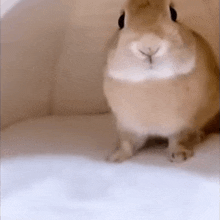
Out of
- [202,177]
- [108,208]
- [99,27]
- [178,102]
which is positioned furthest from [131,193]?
[99,27]

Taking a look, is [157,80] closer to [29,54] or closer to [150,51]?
[150,51]

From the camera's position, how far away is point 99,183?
898 mm

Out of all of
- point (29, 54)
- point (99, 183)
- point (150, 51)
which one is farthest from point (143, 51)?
point (29, 54)

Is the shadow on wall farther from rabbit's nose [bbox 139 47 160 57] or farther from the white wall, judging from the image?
rabbit's nose [bbox 139 47 160 57]

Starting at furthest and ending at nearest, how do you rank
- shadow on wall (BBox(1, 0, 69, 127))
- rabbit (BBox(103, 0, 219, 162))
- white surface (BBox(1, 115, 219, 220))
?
shadow on wall (BBox(1, 0, 69, 127))
rabbit (BBox(103, 0, 219, 162))
white surface (BBox(1, 115, 219, 220))

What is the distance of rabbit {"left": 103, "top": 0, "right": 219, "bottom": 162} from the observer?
2.92 ft

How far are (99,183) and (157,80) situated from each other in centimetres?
31

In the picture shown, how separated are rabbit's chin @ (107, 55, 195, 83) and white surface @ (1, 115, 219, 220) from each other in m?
0.24

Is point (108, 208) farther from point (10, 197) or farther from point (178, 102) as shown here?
point (178, 102)

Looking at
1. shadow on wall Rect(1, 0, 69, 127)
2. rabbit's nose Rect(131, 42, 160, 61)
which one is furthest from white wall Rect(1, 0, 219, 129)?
rabbit's nose Rect(131, 42, 160, 61)

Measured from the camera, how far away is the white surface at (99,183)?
0.77 metres

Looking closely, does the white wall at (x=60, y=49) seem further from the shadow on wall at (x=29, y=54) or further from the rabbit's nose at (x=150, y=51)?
the rabbit's nose at (x=150, y=51)

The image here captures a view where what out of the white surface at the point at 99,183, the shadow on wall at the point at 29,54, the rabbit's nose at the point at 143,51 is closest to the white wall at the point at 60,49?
the shadow on wall at the point at 29,54

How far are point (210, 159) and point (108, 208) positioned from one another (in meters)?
0.34
